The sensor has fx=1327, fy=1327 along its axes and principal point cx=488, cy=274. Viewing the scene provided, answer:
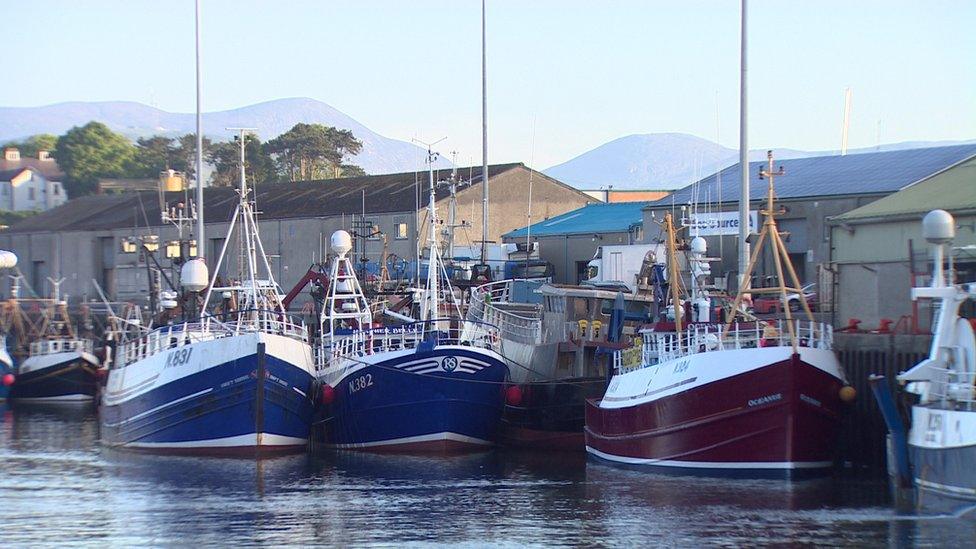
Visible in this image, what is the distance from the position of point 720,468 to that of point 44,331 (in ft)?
134

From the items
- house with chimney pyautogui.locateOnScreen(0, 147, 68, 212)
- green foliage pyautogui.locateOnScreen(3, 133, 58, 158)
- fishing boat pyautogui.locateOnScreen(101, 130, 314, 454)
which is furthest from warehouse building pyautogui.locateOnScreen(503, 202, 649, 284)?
green foliage pyautogui.locateOnScreen(3, 133, 58, 158)

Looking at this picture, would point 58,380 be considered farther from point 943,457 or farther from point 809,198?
point 943,457

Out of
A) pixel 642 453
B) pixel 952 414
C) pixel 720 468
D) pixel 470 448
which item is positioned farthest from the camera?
pixel 470 448

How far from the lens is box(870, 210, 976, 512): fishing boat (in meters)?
21.5

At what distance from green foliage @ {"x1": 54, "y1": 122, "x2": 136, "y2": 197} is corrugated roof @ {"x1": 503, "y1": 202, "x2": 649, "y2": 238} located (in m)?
56.3

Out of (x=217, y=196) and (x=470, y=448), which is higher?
(x=217, y=196)

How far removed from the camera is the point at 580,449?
114 ft

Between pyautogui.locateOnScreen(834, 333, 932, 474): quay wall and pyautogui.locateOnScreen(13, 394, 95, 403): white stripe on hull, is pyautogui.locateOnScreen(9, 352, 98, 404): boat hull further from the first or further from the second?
pyautogui.locateOnScreen(834, 333, 932, 474): quay wall

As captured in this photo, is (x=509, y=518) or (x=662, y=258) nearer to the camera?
(x=509, y=518)

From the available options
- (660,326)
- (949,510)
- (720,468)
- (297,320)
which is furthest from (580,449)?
(297,320)

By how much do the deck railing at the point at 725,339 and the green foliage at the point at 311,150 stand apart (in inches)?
2885

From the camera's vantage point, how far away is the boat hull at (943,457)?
21.2 m

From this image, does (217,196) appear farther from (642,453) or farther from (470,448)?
(642,453)

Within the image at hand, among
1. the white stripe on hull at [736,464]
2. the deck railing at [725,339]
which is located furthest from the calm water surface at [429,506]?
the deck railing at [725,339]
